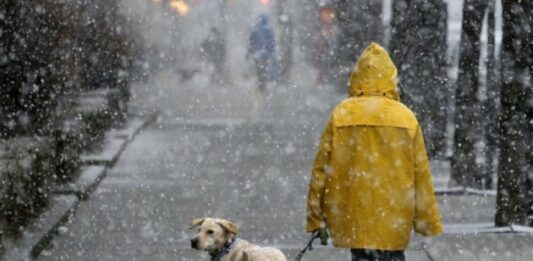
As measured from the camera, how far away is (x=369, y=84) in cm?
625

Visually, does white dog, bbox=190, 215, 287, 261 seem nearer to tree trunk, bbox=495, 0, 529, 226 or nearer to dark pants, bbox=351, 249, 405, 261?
dark pants, bbox=351, 249, 405, 261

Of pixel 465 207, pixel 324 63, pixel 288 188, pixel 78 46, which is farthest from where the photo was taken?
pixel 324 63

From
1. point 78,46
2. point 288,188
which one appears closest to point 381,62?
point 288,188

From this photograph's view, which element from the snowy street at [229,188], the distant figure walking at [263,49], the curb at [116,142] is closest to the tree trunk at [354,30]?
the snowy street at [229,188]

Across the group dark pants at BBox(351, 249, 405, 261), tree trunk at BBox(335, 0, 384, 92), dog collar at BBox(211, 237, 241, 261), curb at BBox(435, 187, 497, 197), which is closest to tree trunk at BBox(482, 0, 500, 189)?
curb at BBox(435, 187, 497, 197)

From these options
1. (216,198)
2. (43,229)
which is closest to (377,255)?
(43,229)

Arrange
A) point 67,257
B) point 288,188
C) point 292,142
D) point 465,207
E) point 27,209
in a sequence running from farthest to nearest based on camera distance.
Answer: point 292,142, point 288,188, point 465,207, point 27,209, point 67,257

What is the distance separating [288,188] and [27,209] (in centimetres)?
382

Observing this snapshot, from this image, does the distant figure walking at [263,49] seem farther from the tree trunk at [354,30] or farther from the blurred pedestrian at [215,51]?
the blurred pedestrian at [215,51]

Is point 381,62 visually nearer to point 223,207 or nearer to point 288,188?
point 223,207

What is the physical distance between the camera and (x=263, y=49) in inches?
1185

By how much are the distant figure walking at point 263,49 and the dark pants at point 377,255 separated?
908 inches

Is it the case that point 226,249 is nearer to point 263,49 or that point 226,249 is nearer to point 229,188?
point 229,188

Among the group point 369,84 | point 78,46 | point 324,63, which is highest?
point 369,84
